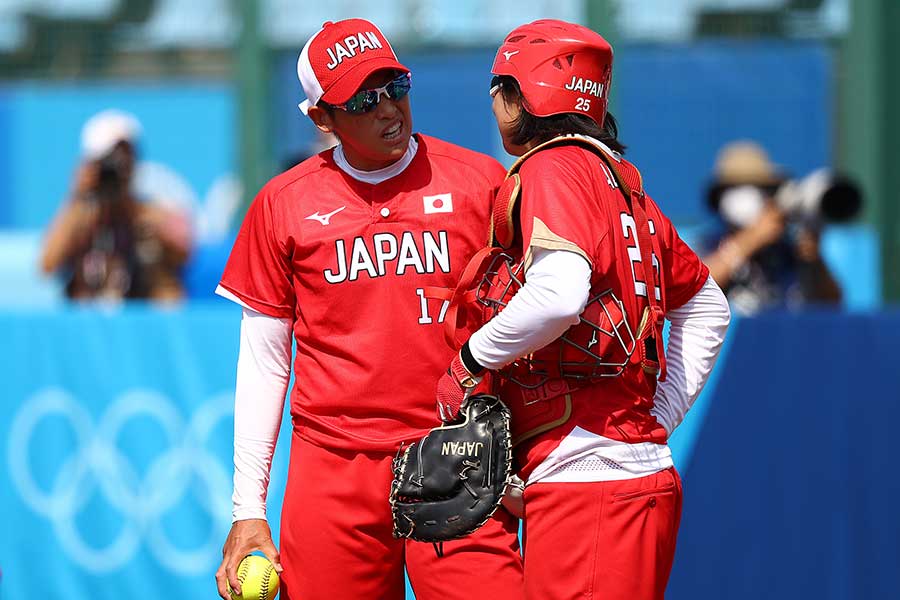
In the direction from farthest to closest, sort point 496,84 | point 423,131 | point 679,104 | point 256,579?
point 423,131 → point 679,104 → point 256,579 → point 496,84

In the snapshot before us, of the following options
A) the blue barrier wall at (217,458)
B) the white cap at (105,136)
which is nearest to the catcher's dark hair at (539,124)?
the blue barrier wall at (217,458)

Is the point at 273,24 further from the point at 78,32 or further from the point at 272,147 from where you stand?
the point at 78,32

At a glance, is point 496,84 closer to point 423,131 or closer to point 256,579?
point 256,579

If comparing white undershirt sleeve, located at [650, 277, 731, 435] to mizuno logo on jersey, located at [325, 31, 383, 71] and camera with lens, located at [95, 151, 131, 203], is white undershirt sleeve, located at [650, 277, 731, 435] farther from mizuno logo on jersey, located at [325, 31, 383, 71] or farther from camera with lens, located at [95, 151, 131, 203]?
camera with lens, located at [95, 151, 131, 203]

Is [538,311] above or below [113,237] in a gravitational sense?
below

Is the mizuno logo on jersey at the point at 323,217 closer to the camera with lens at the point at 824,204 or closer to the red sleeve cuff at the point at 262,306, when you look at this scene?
the red sleeve cuff at the point at 262,306

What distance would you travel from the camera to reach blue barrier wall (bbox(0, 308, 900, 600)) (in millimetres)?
5160

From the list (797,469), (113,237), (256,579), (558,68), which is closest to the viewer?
(558,68)

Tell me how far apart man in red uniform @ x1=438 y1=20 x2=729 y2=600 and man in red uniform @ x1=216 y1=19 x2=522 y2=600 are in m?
0.27

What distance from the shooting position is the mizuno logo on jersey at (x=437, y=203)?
3377 mm

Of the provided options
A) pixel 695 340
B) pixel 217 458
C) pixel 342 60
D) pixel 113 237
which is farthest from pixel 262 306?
pixel 113 237

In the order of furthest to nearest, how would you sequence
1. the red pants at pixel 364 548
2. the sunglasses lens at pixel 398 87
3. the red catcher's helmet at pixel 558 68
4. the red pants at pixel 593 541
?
the sunglasses lens at pixel 398 87
the red pants at pixel 364 548
the red catcher's helmet at pixel 558 68
the red pants at pixel 593 541

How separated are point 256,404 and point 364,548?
49cm

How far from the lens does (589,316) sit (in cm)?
295
